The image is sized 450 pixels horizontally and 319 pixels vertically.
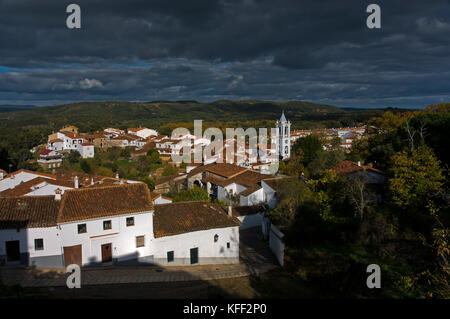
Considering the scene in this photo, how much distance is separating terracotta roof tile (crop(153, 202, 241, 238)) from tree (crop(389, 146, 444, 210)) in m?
10.5

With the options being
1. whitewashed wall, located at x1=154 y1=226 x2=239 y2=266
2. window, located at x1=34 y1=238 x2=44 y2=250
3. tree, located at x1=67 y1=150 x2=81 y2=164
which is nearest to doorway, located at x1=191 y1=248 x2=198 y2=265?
whitewashed wall, located at x1=154 y1=226 x2=239 y2=266

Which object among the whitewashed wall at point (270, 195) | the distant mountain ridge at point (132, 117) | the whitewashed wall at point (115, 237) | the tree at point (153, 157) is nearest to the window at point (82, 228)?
the whitewashed wall at point (115, 237)

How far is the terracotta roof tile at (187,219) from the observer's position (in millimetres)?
20672

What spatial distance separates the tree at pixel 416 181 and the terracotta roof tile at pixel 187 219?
34.5ft

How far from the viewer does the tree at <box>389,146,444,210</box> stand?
2055cm

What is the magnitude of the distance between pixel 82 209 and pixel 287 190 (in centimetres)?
1535

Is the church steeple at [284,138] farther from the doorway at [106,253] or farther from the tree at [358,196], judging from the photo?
the doorway at [106,253]

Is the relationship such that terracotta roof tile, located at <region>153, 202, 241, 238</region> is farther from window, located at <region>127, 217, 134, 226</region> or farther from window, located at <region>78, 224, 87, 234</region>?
window, located at <region>78, 224, 87, 234</region>

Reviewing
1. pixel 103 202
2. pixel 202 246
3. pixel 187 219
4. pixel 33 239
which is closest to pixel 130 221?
pixel 103 202
